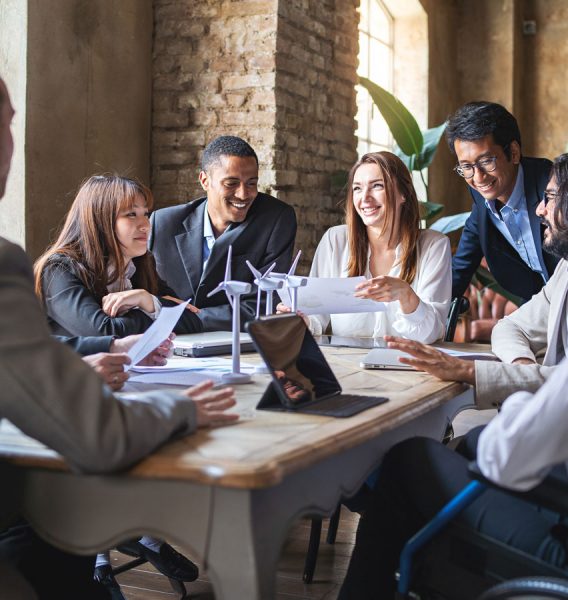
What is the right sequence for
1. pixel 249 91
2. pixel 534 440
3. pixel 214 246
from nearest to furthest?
pixel 534 440 < pixel 214 246 < pixel 249 91

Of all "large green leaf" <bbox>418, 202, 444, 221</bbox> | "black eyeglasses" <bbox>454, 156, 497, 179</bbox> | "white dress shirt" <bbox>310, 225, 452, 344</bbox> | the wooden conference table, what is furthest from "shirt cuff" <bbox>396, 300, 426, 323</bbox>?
"large green leaf" <bbox>418, 202, 444, 221</bbox>

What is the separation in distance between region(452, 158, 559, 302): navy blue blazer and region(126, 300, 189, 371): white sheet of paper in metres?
2.06

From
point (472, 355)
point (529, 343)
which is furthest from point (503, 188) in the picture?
point (472, 355)

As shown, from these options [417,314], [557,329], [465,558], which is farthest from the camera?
[417,314]

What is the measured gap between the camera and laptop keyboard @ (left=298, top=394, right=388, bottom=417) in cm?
187

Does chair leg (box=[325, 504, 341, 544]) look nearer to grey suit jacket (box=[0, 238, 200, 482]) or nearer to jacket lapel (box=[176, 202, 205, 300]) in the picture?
jacket lapel (box=[176, 202, 205, 300])

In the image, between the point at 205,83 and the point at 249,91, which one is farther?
the point at 205,83

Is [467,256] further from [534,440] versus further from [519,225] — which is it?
[534,440]

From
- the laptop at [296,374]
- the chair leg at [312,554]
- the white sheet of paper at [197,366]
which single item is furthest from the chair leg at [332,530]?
the laptop at [296,374]

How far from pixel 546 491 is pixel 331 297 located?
1.44 m

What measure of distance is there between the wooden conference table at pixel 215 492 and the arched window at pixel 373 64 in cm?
604

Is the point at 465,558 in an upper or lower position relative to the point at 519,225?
lower

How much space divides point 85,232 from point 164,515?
180cm

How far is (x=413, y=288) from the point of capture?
3.64m
